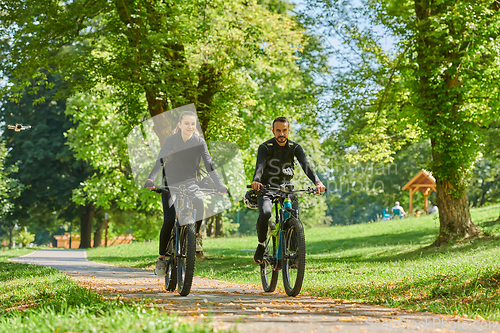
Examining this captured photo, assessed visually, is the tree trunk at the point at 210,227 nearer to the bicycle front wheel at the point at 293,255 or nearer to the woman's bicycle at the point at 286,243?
the woman's bicycle at the point at 286,243

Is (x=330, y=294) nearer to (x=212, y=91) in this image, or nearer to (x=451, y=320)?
(x=451, y=320)

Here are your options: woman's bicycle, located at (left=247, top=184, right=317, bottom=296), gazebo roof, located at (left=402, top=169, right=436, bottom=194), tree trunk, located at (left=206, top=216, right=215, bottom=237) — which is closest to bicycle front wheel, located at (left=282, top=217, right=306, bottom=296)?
woman's bicycle, located at (left=247, top=184, right=317, bottom=296)

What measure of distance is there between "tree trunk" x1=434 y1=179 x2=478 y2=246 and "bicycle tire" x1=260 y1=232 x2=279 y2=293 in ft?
30.3

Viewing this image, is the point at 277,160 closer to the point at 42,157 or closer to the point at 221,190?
the point at 221,190

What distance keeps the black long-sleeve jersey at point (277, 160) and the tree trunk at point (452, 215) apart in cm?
966

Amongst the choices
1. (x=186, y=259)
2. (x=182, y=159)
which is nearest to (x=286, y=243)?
(x=186, y=259)

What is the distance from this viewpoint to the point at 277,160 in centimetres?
696

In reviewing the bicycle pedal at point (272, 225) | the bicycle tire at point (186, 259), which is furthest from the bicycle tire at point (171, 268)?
the bicycle pedal at point (272, 225)

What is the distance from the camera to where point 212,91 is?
16.5 metres

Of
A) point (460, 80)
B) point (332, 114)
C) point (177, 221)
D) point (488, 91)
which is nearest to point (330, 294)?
point (177, 221)

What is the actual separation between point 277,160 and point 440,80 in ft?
27.3

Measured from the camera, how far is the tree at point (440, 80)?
12664 mm

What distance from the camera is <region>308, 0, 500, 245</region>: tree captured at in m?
12.7

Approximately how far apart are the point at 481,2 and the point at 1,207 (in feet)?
95.7
